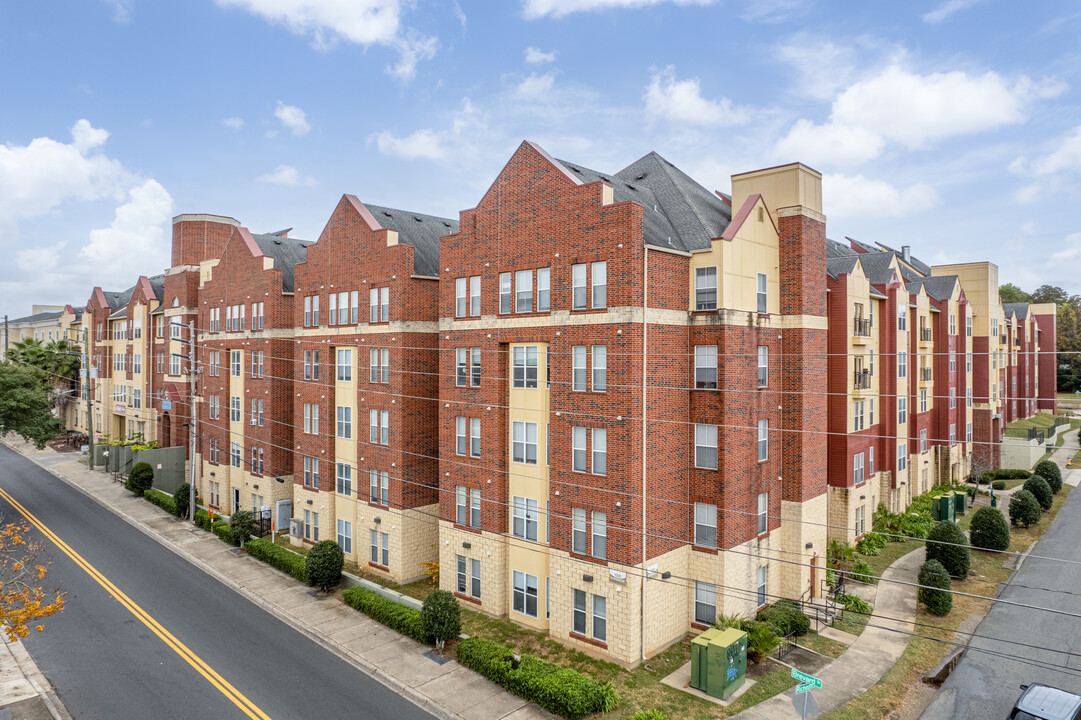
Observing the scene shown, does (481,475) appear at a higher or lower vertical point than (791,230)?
lower

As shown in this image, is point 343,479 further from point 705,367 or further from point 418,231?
point 705,367

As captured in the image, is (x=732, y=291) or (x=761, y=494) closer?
(x=732, y=291)

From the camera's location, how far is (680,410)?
22.8m

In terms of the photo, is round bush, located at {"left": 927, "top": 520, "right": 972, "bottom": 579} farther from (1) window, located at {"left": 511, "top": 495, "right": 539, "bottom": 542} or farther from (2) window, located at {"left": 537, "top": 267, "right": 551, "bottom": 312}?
(2) window, located at {"left": 537, "top": 267, "right": 551, "bottom": 312}

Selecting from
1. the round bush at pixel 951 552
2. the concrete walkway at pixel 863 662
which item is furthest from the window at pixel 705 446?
the round bush at pixel 951 552

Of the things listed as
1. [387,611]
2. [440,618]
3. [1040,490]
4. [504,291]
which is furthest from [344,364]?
[1040,490]

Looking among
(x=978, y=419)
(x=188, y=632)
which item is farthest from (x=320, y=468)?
(x=978, y=419)

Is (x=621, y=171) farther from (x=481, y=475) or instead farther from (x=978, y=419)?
(x=978, y=419)

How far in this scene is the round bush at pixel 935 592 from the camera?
24406mm

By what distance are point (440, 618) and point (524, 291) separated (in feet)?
40.8

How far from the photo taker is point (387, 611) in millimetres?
24375

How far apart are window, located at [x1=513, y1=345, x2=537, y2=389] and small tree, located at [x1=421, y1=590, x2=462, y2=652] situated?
836cm

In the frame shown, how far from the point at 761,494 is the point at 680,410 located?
506cm

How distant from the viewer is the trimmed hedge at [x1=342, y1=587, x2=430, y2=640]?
23.1m
